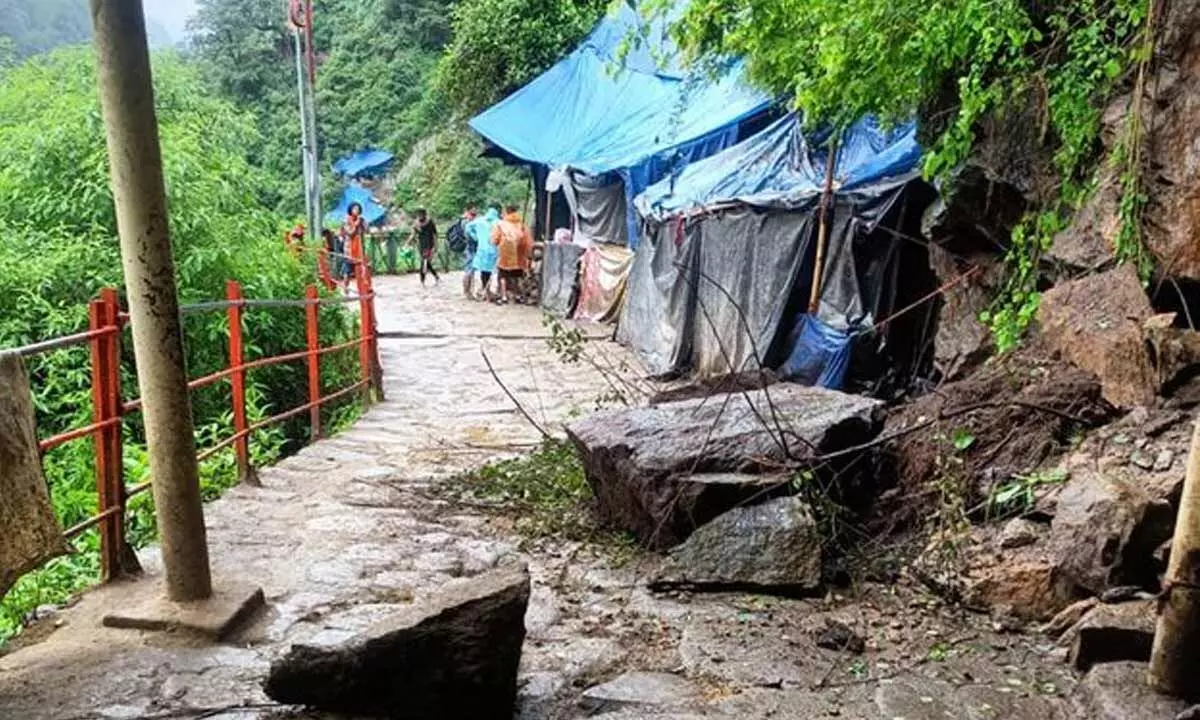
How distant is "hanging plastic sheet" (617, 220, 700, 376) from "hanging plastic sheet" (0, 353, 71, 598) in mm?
6918

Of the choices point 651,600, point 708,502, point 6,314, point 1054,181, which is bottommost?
point 651,600

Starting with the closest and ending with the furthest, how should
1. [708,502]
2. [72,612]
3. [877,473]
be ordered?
[72,612] < [708,502] < [877,473]

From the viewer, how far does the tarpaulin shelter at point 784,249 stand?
25.9ft

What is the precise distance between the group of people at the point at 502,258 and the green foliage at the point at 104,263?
5.46 meters

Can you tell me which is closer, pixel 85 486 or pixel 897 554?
pixel 897 554

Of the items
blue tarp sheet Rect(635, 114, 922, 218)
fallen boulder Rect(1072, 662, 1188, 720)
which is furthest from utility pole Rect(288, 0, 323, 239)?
fallen boulder Rect(1072, 662, 1188, 720)

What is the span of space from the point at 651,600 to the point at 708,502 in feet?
2.03

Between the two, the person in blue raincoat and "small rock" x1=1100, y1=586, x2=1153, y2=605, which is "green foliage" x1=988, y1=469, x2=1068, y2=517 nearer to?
"small rock" x1=1100, y1=586, x2=1153, y2=605

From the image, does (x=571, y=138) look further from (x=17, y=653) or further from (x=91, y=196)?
(x=17, y=653)

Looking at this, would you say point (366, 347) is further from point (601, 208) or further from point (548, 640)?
point (601, 208)

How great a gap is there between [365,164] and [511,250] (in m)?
17.7

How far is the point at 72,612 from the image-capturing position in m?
3.74

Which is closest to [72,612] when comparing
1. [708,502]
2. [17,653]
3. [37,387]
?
[17,653]

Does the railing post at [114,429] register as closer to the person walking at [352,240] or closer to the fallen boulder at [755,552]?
the fallen boulder at [755,552]
